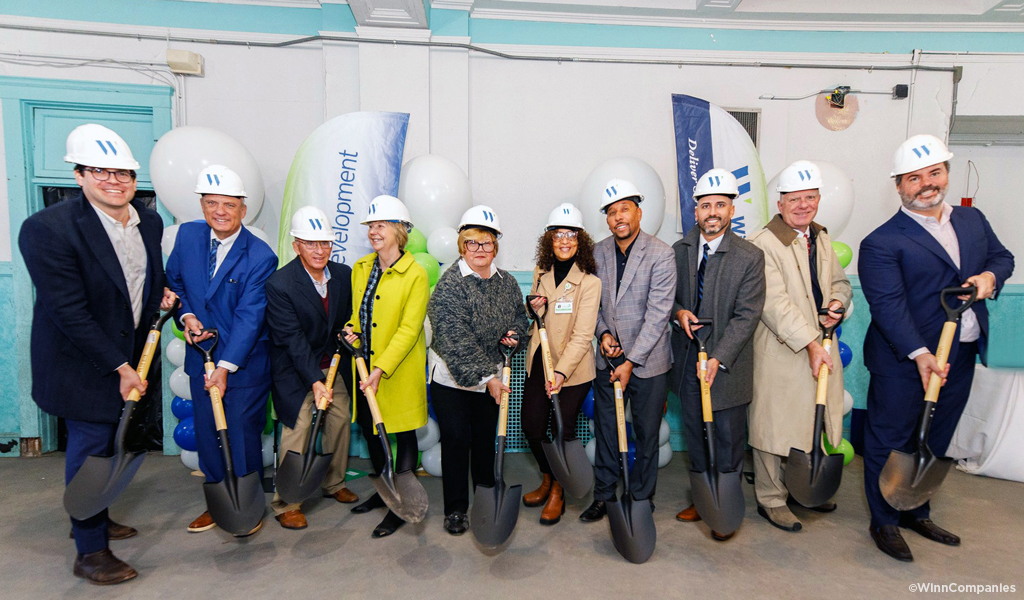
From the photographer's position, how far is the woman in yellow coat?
271cm

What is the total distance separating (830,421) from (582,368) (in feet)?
4.59

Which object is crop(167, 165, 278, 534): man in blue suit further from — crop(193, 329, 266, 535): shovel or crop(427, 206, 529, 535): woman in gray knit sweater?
crop(427, 206, 529, 535): woman in gray knit sweater

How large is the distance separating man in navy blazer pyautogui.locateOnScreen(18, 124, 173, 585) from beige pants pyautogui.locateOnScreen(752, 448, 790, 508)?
10.5 ft

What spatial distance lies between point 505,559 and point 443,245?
198 centimetres

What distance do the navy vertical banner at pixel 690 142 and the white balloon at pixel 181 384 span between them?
3915 mm

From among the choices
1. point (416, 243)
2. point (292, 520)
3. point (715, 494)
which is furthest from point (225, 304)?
point (715, 494)

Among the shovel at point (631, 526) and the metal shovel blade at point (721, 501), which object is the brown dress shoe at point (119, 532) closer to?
the shovel at point (631, 526)

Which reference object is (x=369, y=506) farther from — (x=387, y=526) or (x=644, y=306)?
(x=644, y=306)

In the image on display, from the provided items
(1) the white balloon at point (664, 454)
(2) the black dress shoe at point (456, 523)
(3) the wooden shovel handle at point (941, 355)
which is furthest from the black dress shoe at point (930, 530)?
(2) the black dress shoe at point (456, 523)

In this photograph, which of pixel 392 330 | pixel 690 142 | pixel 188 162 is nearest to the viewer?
pixel 392 330

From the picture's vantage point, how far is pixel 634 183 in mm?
3816

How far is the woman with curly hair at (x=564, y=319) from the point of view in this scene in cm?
273

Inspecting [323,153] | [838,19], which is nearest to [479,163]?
[323,153]

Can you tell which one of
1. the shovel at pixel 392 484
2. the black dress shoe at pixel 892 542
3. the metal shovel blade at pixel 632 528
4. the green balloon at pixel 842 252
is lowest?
the black dress shoe at pixel 892 542
